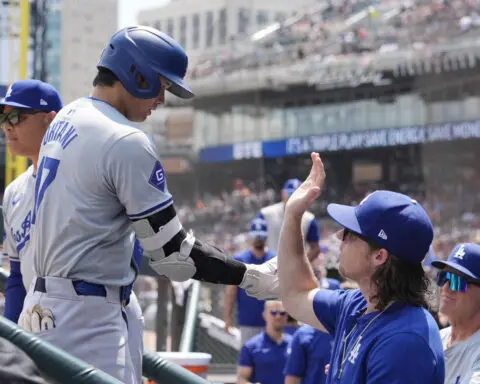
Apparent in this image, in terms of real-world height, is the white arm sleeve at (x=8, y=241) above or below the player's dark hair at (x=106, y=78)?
below

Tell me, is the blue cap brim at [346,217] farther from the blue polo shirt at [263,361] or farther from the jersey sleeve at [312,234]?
the jersey sleeve at [312,234]

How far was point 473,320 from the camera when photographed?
3.79 m

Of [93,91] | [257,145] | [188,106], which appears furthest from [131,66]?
[188,106]

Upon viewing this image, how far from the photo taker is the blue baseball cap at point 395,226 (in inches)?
99.4

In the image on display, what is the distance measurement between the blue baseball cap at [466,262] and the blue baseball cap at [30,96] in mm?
1688

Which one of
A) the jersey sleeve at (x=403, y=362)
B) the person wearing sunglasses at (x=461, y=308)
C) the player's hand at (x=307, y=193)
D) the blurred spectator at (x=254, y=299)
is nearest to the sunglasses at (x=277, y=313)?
the blurred spectator at (x=254, y=299)

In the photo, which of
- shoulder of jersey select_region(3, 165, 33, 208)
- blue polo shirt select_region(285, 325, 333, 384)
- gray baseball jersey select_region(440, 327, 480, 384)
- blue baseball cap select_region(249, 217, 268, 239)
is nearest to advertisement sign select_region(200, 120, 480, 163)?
blue baseball cap select_region(249, 217, 268, 239)

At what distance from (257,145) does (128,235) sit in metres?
35.8

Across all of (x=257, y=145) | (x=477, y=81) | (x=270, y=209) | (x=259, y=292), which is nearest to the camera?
(x=259, y=292)

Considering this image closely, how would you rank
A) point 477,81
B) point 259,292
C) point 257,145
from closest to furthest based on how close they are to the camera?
point 259,292 < point 477,81 < point 257,145

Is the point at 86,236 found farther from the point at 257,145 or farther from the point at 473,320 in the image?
the point at 257,145

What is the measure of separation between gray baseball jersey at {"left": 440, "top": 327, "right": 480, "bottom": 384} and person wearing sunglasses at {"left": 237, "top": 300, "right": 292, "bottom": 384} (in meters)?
3.05

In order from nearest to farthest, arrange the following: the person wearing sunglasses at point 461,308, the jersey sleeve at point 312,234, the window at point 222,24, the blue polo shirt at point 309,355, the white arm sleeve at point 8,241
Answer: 1. the white arm sleeve at point 8,241
2. the person wearing sunglasses at point 461,308
3. the blue polo shirt at point 309,355
4. the jersey sleeve at point 312,234
5. the window at point 222,24

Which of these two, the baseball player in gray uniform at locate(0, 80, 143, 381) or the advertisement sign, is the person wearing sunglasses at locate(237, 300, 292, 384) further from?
the advertisement sign
